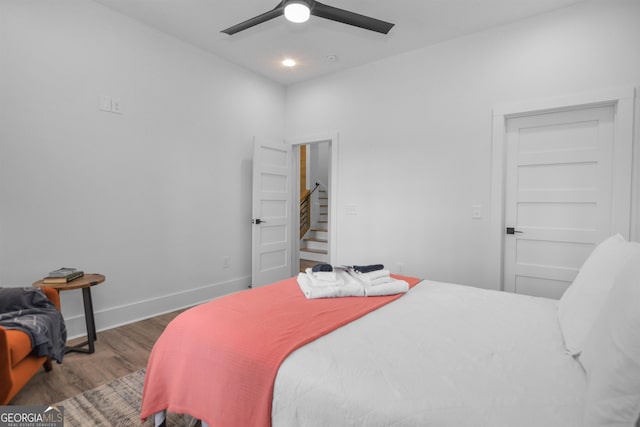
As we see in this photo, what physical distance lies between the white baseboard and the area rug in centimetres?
103

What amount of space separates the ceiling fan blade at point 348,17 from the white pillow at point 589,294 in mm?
1844

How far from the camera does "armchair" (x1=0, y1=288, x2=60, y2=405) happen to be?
1.59 metres

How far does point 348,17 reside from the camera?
7.29 ft

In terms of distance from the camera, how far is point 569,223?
2873mm

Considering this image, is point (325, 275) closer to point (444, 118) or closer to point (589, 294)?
point (589, 294)

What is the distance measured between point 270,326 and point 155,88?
2.94 m

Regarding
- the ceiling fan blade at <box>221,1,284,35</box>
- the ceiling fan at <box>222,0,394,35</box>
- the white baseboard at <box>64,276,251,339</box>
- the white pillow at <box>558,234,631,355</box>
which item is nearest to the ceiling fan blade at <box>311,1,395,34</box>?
the ceiling fan at <box>222,0,394,35</box>

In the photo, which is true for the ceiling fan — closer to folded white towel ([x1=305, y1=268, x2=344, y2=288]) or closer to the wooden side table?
folded white towel ([x1=305, y1=268, x2=344, y2=288])

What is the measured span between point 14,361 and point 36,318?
315 millimetres

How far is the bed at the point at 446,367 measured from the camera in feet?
2.79

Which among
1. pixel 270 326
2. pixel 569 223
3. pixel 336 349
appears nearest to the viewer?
pixel 336 349

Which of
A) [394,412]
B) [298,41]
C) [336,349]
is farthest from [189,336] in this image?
[298,41]

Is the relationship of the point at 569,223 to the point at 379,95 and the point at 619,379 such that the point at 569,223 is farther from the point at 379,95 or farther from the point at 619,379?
the point at 619,379

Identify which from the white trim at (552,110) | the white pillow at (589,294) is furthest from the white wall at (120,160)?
the white pillow at (589,294)
